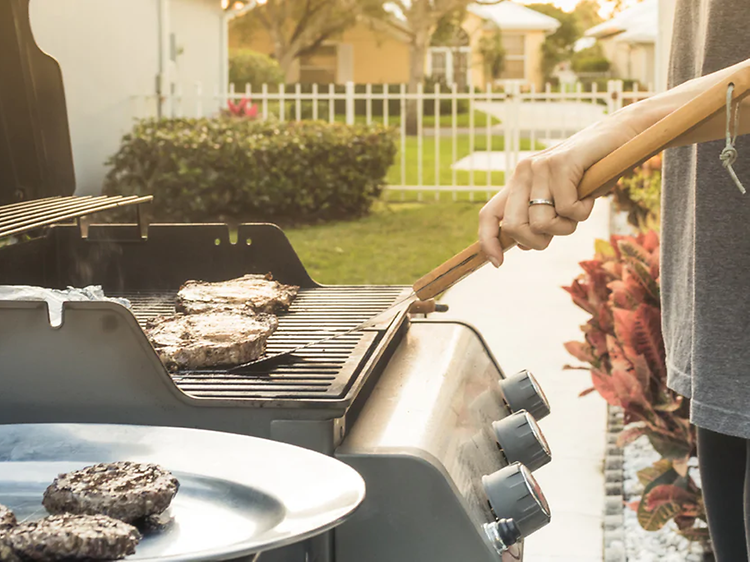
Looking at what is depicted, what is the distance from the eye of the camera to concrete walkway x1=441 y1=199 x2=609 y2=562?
129 inches

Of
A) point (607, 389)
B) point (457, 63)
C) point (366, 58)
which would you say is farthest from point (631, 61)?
point (607, 389)

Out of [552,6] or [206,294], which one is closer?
[206,294]

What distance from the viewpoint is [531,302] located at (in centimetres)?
658

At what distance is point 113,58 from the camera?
8.87 metres

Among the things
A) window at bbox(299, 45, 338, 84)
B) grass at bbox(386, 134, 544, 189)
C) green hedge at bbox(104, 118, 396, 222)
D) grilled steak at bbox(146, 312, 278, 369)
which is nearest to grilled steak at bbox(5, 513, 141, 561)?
grilled steak at bbox(146, 312, 278, 369)

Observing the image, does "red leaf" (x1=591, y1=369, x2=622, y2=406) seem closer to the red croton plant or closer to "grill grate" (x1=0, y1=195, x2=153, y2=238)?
the red croton plant

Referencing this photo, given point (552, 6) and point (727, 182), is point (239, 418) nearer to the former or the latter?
point (727, 182)

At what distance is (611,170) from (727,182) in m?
0.63

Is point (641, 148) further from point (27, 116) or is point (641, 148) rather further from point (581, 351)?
point (581, 351)

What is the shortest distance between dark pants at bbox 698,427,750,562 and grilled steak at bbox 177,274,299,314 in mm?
969

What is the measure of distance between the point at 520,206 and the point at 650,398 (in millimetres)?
2051

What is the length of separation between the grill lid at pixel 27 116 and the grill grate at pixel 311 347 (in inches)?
14.2

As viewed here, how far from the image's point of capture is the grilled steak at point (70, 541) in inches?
38.3

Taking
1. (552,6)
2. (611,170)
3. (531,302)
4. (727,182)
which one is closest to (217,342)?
(611,170)
